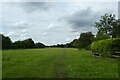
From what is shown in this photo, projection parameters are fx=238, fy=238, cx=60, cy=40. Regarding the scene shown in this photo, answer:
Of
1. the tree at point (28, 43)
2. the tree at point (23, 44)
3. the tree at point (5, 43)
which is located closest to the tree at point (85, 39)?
the tree at point (5, 43)

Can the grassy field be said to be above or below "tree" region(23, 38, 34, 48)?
below

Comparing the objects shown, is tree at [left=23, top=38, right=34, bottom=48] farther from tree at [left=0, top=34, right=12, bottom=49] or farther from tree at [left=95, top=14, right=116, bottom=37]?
tree at [left=95, top=14, right=116, bottom=37]

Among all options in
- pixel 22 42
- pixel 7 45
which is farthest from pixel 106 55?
pixel 22 42

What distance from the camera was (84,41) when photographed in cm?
8531

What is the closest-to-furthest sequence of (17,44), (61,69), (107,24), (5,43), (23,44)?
(61,69)
(107,24)
(5,43)
(17,44)
(23,44)

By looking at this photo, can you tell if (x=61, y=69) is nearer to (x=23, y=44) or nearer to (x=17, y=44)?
(x=17, y=44)

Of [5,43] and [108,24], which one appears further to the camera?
[5,43]

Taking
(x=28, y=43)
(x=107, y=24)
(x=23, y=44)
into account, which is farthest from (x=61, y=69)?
(x=28, y=43)

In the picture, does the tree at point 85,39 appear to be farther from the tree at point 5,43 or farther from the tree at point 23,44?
the tree at point 23,44

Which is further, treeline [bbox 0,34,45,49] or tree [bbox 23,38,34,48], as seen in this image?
tree [bbox 23,38,34,48]

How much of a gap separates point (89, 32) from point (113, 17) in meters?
13.1

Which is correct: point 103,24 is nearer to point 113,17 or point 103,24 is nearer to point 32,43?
point 113,17

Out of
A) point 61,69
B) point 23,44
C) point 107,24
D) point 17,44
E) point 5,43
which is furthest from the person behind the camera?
point 23,44

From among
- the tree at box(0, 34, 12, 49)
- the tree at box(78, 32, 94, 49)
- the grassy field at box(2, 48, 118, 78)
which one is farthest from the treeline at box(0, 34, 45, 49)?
the grassy field at box(2, 48, 118, 78)
